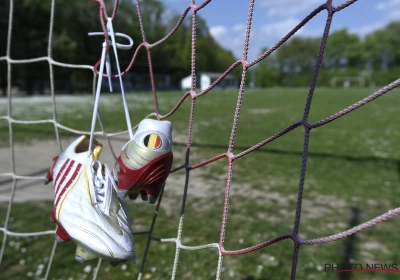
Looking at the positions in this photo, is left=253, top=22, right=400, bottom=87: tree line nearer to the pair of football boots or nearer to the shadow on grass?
the shadow on grass

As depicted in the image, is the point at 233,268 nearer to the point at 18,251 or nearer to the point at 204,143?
the point at 18,251

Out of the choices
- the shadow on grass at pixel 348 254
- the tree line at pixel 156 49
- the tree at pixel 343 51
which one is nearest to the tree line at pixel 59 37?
the tree line at pixel 156 49

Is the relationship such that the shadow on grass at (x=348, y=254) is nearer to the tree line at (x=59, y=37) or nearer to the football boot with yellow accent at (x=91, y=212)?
the football boot with yellow accent at (x=91, y=212)

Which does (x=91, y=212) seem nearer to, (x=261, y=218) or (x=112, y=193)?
(x=112, y=193)

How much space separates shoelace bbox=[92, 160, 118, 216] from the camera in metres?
0.87

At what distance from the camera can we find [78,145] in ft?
3.35

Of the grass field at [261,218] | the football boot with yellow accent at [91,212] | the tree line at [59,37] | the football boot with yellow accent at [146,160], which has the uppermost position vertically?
the tree line at [59,37]

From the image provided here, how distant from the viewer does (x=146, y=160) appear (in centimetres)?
81

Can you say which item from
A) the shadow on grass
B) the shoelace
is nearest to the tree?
the shadow on grass

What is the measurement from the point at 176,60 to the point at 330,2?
3565cm

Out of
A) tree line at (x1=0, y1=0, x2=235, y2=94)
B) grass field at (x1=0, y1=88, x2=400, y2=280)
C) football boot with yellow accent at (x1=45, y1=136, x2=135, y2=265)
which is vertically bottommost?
grass field at (x1=0, y1=88, x2=400, y2=280)

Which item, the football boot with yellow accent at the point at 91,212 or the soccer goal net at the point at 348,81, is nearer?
the football boot with yellow accent at the point at 91,212

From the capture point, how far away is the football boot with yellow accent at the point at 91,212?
0.81 m

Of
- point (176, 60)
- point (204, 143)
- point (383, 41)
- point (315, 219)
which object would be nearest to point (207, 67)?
point (176, 60)
